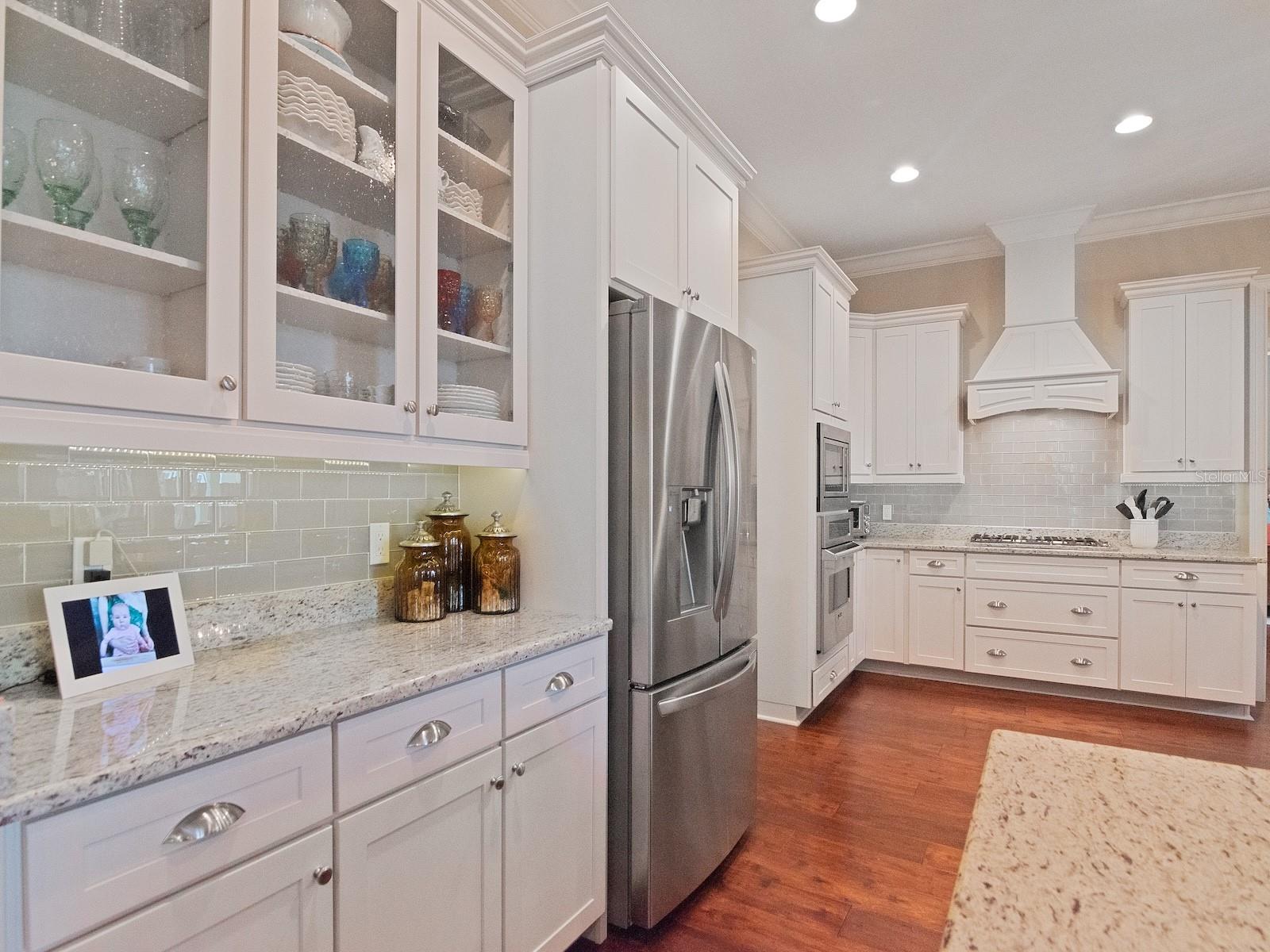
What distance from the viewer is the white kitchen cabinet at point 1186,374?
3957 mm

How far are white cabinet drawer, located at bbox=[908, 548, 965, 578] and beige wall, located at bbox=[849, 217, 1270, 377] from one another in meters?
1.45

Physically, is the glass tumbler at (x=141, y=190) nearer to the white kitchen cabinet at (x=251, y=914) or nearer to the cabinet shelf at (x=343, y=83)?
the cabinet shelf at (x=343, y=83)

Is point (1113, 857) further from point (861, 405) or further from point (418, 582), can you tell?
point (861, 405)

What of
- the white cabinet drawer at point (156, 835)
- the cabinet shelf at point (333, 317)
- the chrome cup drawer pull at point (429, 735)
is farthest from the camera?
the cabinet shelf at point (333, 317)

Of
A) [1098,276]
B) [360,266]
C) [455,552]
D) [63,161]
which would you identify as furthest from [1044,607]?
[63,161]

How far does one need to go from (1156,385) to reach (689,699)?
3.94 metres

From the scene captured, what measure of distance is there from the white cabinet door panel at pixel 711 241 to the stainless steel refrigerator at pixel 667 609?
1.07ft

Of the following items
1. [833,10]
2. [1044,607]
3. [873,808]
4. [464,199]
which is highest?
[833,10]

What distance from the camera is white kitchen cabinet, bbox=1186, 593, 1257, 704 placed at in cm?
370

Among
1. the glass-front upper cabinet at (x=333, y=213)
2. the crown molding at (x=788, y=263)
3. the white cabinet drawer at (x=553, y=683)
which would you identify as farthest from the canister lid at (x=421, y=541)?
the crown molding at (x=788, y=263)

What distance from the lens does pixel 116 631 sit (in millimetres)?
1346

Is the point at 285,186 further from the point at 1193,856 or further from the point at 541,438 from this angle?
the point at 1193,856

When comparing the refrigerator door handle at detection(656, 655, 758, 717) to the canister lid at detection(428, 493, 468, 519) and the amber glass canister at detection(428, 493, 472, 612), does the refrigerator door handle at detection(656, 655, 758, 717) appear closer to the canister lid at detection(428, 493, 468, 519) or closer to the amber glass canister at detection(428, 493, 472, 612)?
the amber glass canister at detection(428, 493, 472, 612)

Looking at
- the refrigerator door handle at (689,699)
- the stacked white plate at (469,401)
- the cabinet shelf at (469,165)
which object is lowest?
the refrigerator door handle at (689,699)
